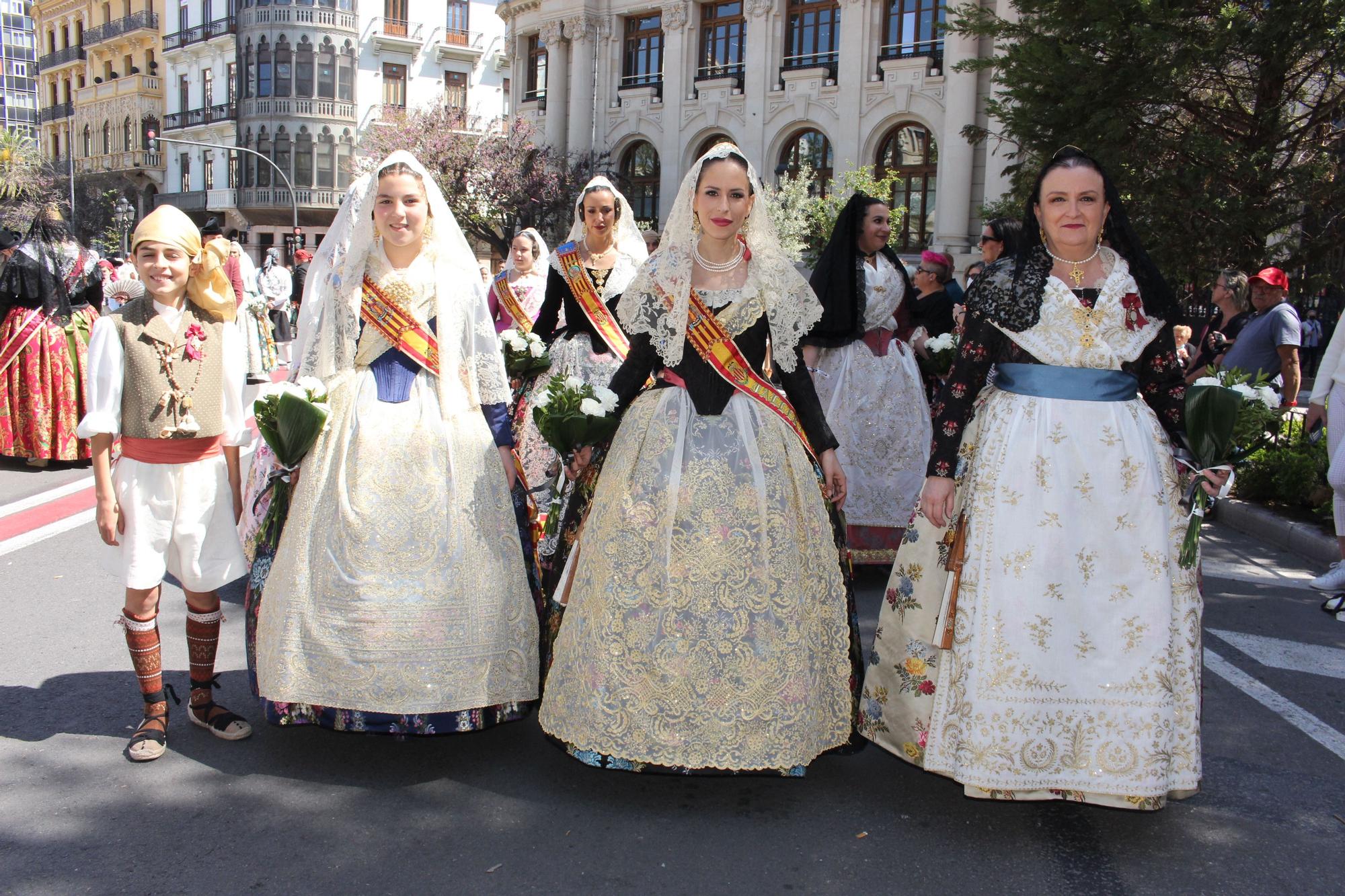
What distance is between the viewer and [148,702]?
12.9 feet

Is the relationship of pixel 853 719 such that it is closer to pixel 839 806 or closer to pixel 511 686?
pixel 839 806

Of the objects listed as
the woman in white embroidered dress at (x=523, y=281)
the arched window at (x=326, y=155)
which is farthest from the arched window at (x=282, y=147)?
the woman in white embroidered dress at (x=523, y=281)

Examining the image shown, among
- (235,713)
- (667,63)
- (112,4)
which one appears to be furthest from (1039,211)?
(112,4)

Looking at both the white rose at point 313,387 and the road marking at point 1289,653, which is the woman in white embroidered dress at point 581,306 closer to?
the white rose at point 313,387

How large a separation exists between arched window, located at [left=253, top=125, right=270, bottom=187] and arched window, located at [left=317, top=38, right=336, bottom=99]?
9.97ft

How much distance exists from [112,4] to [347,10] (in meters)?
23.4

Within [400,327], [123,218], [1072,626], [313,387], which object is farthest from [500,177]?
[1072,626]

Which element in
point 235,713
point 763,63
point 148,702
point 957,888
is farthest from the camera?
point 763,63

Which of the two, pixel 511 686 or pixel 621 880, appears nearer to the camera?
pixel 621 880

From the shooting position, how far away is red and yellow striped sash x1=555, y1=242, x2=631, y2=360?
237 inches

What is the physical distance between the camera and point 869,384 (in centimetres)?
654

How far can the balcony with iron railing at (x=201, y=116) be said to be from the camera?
53.0 m

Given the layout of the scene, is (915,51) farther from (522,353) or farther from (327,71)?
(327,71)

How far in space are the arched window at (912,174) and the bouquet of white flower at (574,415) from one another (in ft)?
87.9
